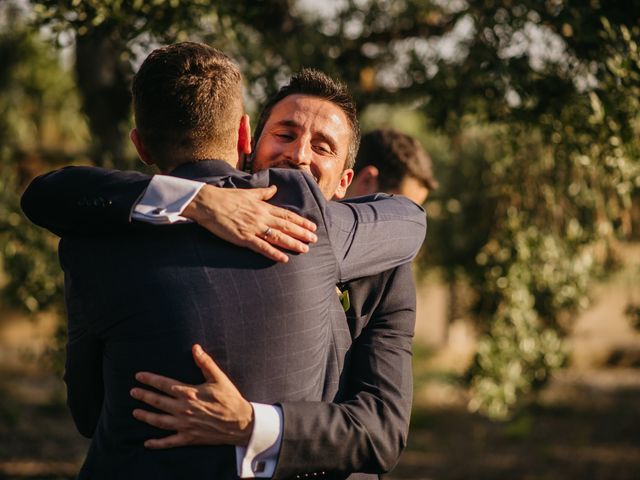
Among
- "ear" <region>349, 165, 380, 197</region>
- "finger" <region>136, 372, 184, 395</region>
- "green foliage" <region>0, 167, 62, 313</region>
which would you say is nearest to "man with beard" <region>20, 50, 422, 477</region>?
"finger" <region>136, 372, 184, 395</region>

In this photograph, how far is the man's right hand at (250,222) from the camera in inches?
74.9

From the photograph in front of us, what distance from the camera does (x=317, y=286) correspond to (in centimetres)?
200

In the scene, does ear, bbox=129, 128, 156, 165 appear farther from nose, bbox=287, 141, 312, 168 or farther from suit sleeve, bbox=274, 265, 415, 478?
suit sleeve, bbox=274, 265, 415, 478

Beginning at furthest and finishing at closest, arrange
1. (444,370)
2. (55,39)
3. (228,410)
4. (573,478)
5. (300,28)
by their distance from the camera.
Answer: (444,370), (573,478), (300,28), (55,39), (228,410)

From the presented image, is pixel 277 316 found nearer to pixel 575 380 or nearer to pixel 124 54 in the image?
pixel 124 54

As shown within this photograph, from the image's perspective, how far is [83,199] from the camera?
194 centimetres

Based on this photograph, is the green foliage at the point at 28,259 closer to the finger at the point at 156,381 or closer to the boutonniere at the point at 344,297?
the boutonniere at the point at 344,297

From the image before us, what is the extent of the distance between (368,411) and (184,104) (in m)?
0.94

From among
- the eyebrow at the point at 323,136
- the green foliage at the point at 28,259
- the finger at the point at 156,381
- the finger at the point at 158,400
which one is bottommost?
the green foliage at the point at 28,259

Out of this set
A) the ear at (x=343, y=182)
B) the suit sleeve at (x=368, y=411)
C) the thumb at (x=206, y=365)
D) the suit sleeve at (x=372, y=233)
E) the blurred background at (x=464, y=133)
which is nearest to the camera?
the thumb at (x=206, y=365)

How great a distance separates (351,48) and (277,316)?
13.4 feet

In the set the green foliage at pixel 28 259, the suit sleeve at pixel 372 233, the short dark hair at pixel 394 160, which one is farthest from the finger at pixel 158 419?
the green foliage at pixel 28 259

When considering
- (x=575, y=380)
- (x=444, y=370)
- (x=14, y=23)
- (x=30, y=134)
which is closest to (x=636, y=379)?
(x=575, y=380)

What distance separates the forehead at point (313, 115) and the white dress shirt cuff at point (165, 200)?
70 centimetres
